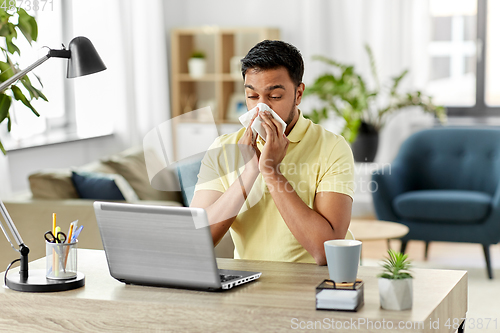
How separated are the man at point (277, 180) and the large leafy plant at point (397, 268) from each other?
378 millimetres

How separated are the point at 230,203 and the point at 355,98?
359cm

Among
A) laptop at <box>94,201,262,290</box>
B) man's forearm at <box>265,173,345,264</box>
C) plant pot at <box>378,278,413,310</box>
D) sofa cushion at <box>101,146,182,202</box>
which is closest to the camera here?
plant pot at <box>378,278,413,310</box>

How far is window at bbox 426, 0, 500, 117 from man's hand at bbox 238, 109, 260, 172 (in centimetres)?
425

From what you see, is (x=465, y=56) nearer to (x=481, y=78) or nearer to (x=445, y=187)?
(x=481, y=78)

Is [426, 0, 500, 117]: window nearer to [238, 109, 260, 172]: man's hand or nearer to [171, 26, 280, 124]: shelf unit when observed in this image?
[171, 26, 280, 124]: shelf unit

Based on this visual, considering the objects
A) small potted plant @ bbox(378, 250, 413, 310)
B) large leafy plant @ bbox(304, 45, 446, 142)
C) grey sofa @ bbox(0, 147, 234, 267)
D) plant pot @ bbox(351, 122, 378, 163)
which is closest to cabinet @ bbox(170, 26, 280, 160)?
large leafy plant @ bbox(304, 45, 446, 142)

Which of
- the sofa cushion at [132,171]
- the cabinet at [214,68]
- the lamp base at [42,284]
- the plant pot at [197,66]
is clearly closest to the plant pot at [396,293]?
the lamp base at [42,284]

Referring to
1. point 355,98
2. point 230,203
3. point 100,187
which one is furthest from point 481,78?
point 230,203

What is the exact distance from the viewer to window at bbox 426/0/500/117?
5418 mm

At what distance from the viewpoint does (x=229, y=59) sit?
5.98m

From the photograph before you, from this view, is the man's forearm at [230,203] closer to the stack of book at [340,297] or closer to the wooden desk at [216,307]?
the wooden desk at [216,307]

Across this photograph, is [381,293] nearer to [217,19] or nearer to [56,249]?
[56,249]

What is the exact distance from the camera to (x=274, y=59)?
5.23 ft

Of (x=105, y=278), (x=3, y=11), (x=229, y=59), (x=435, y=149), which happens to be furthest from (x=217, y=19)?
(x=105, y=278)
